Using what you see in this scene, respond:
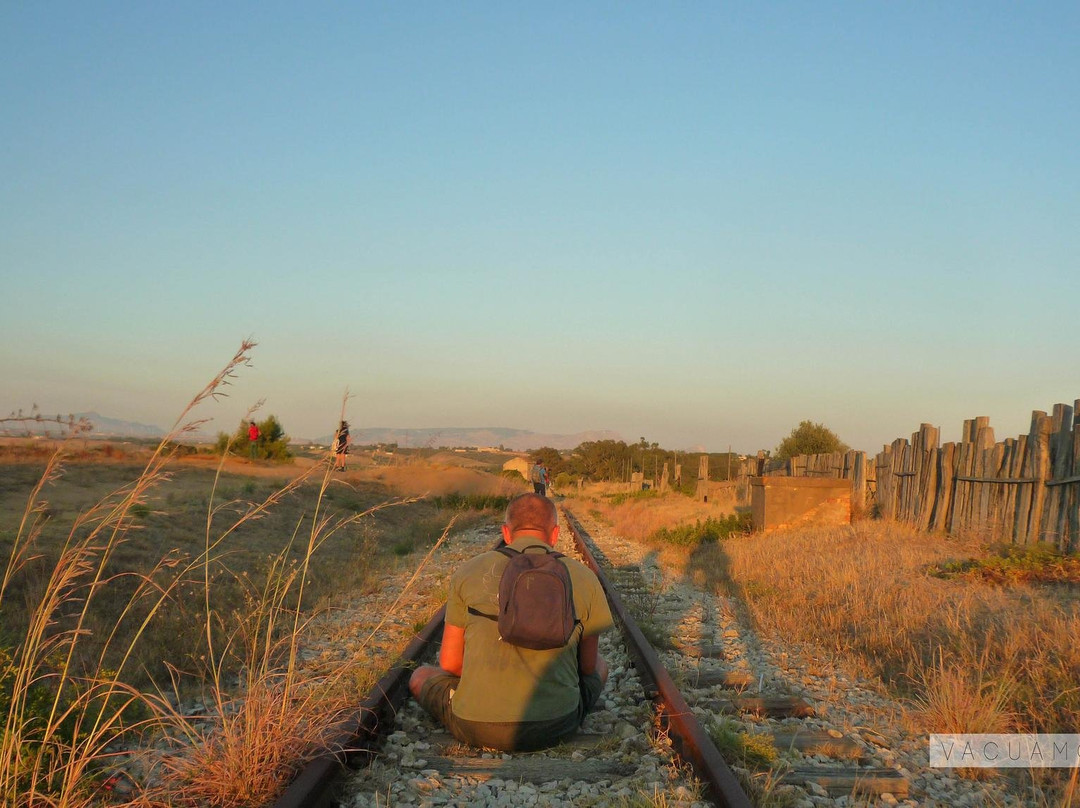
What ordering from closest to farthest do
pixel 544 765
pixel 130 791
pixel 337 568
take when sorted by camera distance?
pixel 130 791
pixel 544 765
pixel 337 568

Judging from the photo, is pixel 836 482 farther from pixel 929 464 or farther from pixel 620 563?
pixel 620 563

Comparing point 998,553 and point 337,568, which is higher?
point 998,553

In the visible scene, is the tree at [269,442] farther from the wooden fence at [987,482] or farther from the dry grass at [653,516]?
the wooden fence at [987,482]

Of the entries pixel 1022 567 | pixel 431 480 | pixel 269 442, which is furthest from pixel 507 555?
pixel 269 442

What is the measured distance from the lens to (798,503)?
16.1 meters

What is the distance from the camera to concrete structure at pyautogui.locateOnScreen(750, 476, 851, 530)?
1587cm

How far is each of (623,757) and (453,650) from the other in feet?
3.53

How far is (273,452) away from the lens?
37625mm

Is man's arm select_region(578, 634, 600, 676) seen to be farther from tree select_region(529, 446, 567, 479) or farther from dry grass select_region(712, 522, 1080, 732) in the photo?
tree select_region(529, 446, 567, 479)

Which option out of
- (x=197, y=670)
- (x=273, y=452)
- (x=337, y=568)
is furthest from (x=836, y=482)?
(x=273, y=452)

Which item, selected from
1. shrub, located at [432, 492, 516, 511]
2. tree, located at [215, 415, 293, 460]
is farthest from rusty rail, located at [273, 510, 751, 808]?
tree, located at [215, 415, 293, 460]

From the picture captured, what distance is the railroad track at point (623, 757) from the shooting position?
3828 millimetres

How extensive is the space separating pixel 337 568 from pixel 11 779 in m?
8.70

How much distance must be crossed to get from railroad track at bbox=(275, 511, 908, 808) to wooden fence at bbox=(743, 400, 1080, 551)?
6.31 m
